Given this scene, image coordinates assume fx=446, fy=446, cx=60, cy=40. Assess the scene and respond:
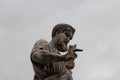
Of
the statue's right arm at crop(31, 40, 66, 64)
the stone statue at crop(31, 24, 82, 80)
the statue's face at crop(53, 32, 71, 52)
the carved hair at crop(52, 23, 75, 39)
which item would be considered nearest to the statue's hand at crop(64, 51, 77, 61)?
the stone statue at crop(31, 24, 82, 80)

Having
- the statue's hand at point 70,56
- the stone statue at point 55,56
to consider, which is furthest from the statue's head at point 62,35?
the statue's hand at point 70,56

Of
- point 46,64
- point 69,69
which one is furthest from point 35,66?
point 69,69

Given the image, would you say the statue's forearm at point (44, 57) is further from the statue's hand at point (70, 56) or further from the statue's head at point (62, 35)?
the statue's head at point (62, 35)

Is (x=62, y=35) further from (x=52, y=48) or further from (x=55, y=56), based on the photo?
(x=55, y=56)

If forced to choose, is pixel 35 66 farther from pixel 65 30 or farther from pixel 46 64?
pixel 65 30

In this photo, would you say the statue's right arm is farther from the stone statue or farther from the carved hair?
the carved hair

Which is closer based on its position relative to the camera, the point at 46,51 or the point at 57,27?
the point at 46,51

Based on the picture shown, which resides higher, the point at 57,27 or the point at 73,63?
the point at 57,27

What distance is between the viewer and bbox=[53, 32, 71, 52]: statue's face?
12.1 metres

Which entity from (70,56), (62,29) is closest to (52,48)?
(62,29)

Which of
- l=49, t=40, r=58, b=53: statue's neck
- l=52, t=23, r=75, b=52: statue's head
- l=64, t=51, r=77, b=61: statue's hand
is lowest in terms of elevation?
l=64, t=51, r=77, b=61: statue's hand

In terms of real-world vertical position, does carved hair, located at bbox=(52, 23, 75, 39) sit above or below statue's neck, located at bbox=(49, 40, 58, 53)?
above

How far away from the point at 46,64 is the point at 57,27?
119 centimetres

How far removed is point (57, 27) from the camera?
12297 millimetres
